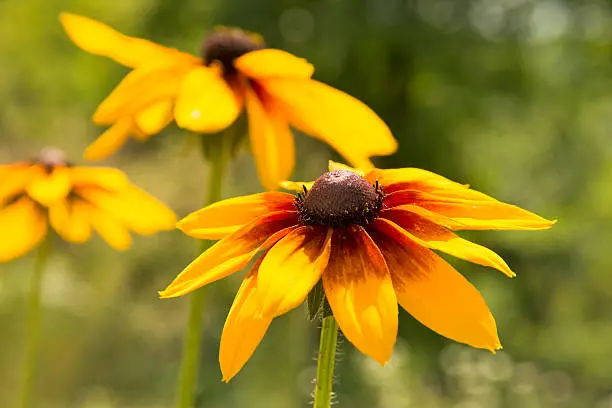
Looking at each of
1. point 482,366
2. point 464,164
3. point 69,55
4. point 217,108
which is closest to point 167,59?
point 217,108

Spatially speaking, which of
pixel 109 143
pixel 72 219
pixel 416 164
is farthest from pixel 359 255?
pixel 416 164

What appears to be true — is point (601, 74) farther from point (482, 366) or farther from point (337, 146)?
point (337, 146)

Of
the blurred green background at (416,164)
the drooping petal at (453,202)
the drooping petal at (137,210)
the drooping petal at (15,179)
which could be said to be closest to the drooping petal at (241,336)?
the drooping petal at (453,202)

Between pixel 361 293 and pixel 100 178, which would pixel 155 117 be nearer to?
pixel 100 178

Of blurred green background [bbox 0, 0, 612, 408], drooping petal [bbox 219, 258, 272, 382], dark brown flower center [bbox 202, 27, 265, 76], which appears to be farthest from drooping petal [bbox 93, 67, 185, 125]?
blurred green background [bbox 0, 0, 612, 408]

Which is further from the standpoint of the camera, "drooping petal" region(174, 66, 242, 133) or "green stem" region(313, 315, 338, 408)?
"drooping petal" region(174, 66, 242, 133)

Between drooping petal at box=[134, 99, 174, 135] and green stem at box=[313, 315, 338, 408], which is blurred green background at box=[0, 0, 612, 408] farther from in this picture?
green stem at box=[313, 315, 338, 408]

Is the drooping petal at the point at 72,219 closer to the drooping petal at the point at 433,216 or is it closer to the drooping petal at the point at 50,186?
the drooping petal at the point at 50,186
